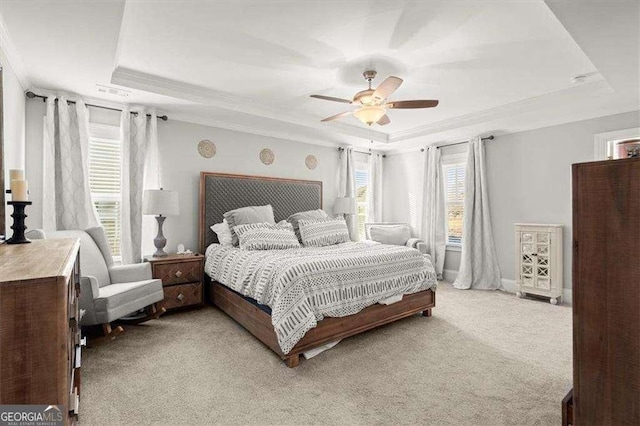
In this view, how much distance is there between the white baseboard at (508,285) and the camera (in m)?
4.27

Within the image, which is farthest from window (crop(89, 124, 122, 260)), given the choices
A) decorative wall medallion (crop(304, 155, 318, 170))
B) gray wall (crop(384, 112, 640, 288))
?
gray wall (crop(384, 112, 640, 288))

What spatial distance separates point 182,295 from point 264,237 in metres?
1.15

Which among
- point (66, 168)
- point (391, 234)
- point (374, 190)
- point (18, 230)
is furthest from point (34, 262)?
point (374, 190)

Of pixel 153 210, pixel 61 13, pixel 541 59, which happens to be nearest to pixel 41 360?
pixel 61 13

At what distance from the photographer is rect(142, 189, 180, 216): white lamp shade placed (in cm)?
361

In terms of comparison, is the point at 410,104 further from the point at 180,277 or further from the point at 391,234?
the point at 180,277

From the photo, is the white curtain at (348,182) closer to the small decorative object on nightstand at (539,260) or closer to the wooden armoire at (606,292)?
the small decorative object on nightstand at (539,260)

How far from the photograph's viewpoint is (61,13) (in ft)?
6.70

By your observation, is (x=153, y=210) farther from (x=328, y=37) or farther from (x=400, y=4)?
(x=400, y=4)

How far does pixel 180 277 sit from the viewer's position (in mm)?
3705

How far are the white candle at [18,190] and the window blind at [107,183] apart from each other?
2026 mm

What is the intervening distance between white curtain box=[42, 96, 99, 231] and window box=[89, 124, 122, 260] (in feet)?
0.57

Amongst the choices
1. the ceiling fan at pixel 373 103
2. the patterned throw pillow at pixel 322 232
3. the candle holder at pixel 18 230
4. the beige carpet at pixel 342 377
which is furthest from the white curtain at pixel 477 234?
the candle holder at pixel 18 230

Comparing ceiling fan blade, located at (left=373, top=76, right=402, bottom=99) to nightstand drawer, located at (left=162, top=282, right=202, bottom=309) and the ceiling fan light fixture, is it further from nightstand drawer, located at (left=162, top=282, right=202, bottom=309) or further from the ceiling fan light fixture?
nightstand drawer, located at (left=162, top=282, right=202, bottom=309)
